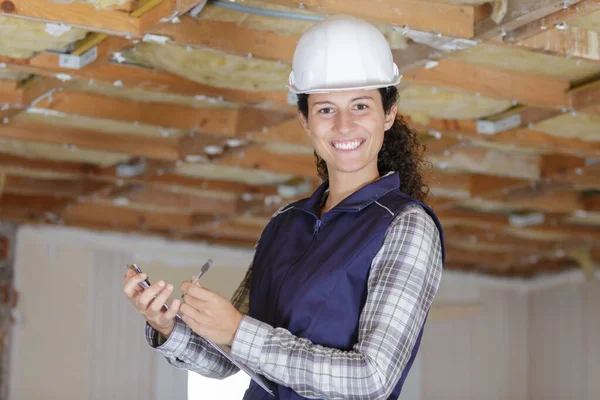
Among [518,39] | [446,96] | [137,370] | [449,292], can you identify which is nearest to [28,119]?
[446,96]

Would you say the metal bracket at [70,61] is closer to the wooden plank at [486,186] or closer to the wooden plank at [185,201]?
the wooden plank at [185,201]

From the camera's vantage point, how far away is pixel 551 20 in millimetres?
2875

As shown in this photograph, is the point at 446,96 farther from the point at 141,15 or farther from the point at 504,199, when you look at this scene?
the point at 504,199

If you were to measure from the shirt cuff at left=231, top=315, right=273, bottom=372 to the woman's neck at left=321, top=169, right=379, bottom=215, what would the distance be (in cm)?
35

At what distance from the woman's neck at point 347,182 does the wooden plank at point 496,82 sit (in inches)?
71.0

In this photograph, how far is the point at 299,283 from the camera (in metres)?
1.57

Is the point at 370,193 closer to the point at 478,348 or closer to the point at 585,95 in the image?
the point at 585,95

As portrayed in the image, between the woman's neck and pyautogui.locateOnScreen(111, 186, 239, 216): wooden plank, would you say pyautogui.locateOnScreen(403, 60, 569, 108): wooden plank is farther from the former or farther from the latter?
pyautogui.locateOnScreen(111, 186, 239, 216): wooden plank

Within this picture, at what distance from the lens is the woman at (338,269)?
1460 millimetres

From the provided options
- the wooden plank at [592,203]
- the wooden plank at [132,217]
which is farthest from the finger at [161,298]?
the wooden plank at [132,217]

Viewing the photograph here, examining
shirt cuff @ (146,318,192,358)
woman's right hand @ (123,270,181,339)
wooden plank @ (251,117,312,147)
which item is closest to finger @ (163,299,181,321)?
woman's right hand @ (123,270,181,339)

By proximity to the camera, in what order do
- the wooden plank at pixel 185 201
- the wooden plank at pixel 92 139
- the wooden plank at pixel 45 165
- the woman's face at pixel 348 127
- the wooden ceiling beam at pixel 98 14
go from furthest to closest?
the wooden plank at pixel 185 201
the wooden plank at pixel 45 165
the wooden plank at pixel 92 139
the wooden ceiling beam at pixel 98 14
the woman's face at pixel 348 127

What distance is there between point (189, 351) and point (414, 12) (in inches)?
63.2

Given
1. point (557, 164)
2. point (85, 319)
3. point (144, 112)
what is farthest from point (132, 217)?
point (557, 164)
